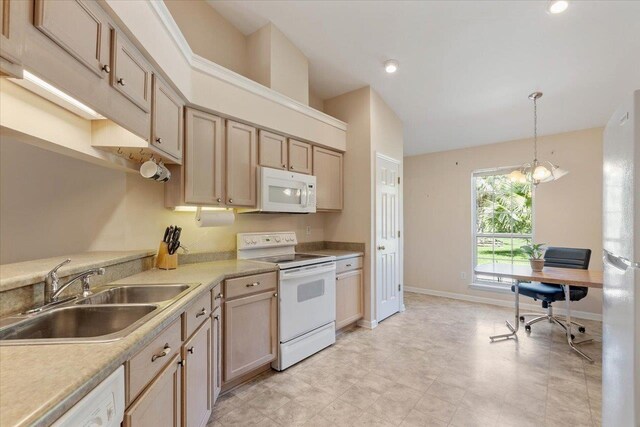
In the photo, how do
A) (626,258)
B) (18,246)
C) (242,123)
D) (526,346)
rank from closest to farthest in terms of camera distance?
1. (626,258)
2. (18,246)
3. (242,123)
4. (526,346)

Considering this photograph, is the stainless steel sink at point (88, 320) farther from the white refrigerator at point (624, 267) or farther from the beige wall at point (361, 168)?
the beige wall at point (361, 168)

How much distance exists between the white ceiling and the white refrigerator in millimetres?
1921

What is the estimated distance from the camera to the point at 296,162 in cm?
323

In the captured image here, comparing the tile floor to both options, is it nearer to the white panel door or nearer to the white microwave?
the white panel door

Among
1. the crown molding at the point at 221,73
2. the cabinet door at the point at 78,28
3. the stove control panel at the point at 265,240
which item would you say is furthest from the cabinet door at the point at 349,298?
the cabinet door at the point at 78,28

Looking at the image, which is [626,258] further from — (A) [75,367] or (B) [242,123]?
(B) [242,123]

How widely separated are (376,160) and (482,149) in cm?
213

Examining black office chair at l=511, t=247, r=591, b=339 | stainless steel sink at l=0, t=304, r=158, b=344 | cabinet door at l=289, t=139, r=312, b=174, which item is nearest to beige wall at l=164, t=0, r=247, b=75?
cabinet door at l=289, t=139, r=312, b=174

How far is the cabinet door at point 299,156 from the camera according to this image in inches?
125

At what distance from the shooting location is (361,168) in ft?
12.2

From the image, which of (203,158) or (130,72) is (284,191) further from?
(130,72)

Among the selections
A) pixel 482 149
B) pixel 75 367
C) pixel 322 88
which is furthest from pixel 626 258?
pixel 482 149

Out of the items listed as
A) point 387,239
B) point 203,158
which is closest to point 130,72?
point 203,158

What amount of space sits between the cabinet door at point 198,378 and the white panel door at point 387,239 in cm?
236
